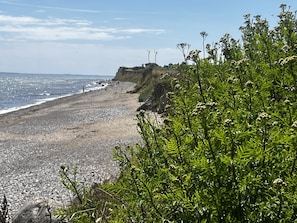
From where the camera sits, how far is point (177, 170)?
108 inches

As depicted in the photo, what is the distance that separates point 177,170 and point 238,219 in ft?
1.54

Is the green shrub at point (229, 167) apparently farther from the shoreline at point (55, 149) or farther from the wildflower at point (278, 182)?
the shoreline at point (55, 149)

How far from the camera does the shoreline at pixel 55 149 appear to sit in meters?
13.8

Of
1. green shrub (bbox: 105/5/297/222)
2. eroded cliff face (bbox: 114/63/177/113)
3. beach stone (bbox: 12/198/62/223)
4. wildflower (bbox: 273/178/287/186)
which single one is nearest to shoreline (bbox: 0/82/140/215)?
beach stone (bbox: 12/198/62/223)

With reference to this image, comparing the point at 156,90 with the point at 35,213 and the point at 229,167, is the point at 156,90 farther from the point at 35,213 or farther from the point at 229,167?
the point at 229,167

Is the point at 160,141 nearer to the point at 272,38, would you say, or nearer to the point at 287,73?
the point at 287,73

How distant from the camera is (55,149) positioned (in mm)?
20344

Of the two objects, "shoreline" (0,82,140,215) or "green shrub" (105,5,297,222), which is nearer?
"green shrub" (105,5,297,222)

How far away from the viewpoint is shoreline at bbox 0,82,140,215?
13820 mm

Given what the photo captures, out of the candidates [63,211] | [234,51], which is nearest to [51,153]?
[234,51]

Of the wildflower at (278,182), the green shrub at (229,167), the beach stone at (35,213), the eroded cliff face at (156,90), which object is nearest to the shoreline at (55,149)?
the beach stone at (35,213)

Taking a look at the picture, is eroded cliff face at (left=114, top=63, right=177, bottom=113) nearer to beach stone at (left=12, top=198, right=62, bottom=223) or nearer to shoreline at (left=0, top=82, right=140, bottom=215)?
shoreline at (left=0, top=82, right=140, bottom=215)

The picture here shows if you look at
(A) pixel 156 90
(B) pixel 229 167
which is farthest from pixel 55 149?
(B) pixel 229 167

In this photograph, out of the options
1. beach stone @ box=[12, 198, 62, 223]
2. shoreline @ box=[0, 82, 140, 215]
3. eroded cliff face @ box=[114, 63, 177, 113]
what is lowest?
shoreline @ box=[0, 82, 140, 215]
